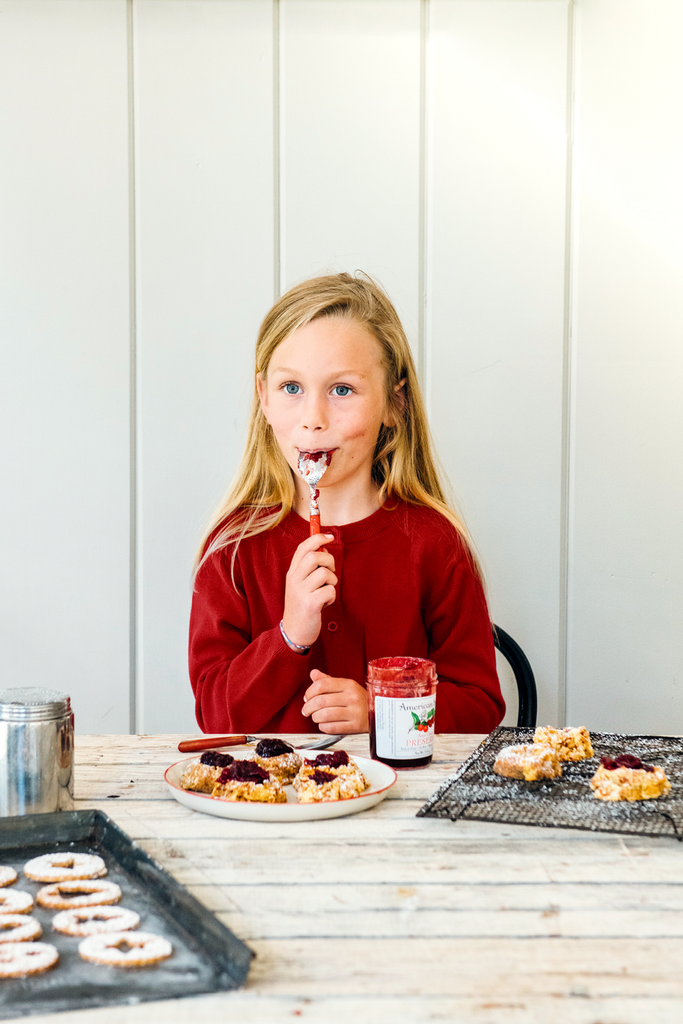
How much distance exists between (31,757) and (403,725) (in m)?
0.38

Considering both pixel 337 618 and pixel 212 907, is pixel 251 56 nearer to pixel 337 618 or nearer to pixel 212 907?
pixel 337 618

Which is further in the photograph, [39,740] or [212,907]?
[39,740]

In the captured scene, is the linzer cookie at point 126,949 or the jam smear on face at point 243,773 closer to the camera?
the linzer cookie at point 126,949

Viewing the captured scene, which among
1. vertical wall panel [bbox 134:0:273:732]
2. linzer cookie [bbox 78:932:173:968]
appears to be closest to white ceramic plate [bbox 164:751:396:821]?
linzer cookie [bbox 78:932:173:968]

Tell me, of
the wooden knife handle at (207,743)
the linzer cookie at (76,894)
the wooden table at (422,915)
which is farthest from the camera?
the wooden knife handle at (207,743)

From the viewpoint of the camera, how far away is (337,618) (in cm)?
144

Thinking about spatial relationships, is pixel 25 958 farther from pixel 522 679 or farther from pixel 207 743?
pixel 522 679

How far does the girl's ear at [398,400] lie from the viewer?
1.52m

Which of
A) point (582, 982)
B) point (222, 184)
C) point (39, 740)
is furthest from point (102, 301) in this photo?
point (582, 982)

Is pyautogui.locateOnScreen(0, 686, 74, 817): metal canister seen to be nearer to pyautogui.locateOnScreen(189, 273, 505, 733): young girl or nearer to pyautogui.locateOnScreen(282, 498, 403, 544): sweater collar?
pyautogui.locateOnScreen(189, 273, 505, 733): young girl

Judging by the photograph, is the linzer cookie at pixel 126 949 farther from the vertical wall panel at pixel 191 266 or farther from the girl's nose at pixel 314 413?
the vertical wall panel at pixel 191 266

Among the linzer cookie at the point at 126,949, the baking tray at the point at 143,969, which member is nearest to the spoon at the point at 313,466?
the baking tray at the point at 143,969

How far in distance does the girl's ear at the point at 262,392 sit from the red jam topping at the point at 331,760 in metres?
0.73

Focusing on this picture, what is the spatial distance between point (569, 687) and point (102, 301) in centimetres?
133
